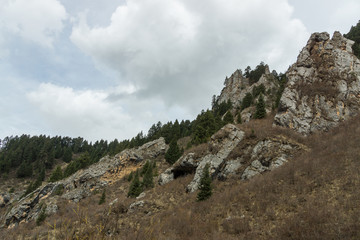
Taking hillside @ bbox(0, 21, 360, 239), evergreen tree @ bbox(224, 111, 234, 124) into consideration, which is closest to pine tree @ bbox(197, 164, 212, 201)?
hillside @ bbox(0, 21, 360, 239)

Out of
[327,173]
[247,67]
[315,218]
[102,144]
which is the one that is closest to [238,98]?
[247,67]

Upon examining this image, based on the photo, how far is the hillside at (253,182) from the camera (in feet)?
35.7

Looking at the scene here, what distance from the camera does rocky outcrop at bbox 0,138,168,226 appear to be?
116 feet

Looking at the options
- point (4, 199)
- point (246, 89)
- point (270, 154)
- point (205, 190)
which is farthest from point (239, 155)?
point (4, 199)

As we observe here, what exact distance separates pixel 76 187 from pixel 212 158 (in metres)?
33.4

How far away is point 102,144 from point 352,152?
134m

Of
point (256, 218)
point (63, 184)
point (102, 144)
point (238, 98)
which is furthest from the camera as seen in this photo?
point (102, 144)

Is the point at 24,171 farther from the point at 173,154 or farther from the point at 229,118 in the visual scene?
the point at 229,118

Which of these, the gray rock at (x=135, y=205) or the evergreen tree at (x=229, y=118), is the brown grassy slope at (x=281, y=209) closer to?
the gray rock at (x=135, y=205)

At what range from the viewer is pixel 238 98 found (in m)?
80.1

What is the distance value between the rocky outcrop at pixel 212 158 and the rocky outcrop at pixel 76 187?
19429 mm

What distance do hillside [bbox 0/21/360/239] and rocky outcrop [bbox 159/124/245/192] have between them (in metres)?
0.14

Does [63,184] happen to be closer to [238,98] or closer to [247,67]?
[238,98]

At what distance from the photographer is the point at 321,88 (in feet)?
108
